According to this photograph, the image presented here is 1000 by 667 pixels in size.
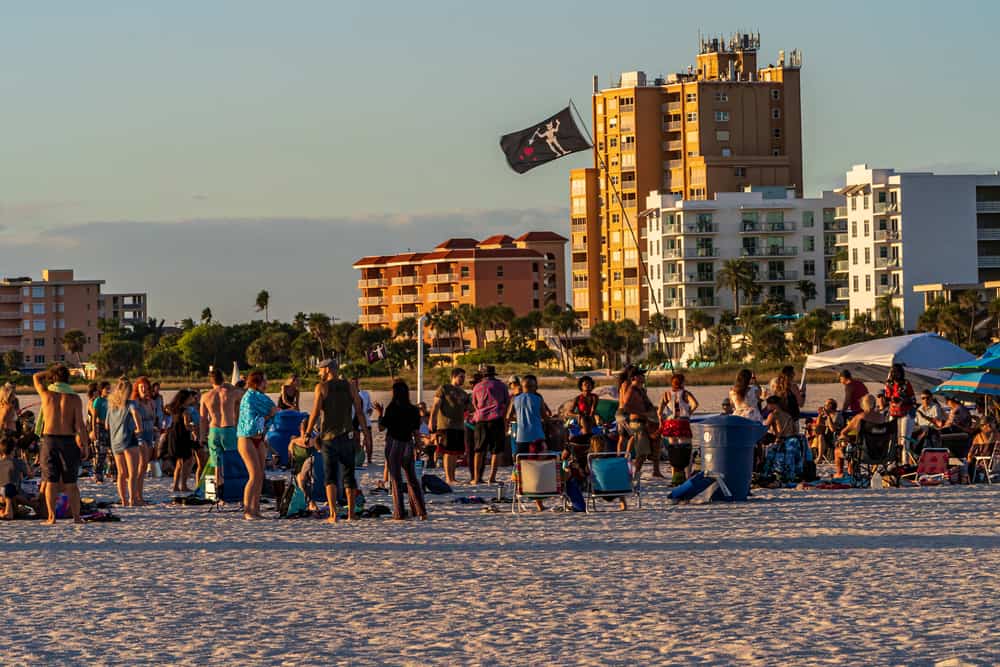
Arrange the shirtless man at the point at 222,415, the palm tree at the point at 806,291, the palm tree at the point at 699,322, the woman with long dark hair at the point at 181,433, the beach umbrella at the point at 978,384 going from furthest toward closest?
the palm tree at the point at 806,291 < the palm tree at the point at 699,322 < the beach umbrella at the point at 978,384 < the woman with long dark hair at the point at 181,433 < the shirtless man at the point at 222,415

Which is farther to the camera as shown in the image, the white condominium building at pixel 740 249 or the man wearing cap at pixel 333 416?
the white condominium building at pixel 740 249

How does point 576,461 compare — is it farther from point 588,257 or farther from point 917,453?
point 588,257

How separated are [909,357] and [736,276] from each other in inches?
3368

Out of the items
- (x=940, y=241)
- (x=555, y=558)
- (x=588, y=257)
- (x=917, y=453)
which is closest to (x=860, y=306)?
(x=940, y=241)

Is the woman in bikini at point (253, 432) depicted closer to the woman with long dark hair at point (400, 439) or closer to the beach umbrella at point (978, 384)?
the woman with long dark hair at point (400, 439)

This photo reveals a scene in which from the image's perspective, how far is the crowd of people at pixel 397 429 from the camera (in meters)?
14.6

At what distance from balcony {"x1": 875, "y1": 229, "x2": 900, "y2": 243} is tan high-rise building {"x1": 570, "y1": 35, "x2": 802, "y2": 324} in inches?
871

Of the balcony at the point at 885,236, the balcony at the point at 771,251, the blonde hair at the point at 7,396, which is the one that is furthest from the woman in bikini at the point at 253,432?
the balcony at the point at 771,251

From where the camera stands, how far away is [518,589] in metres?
10.5

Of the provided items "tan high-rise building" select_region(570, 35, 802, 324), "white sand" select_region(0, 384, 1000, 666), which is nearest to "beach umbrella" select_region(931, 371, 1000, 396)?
"white sand" select_region(0, 384, 1000, 666)

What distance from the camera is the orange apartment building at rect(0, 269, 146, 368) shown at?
158 m

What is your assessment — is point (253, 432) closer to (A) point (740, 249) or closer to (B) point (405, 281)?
(A) point (740, 249)

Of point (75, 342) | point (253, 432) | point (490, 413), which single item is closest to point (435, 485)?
point (490, 413)

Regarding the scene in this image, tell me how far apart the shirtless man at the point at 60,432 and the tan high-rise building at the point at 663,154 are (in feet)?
352
